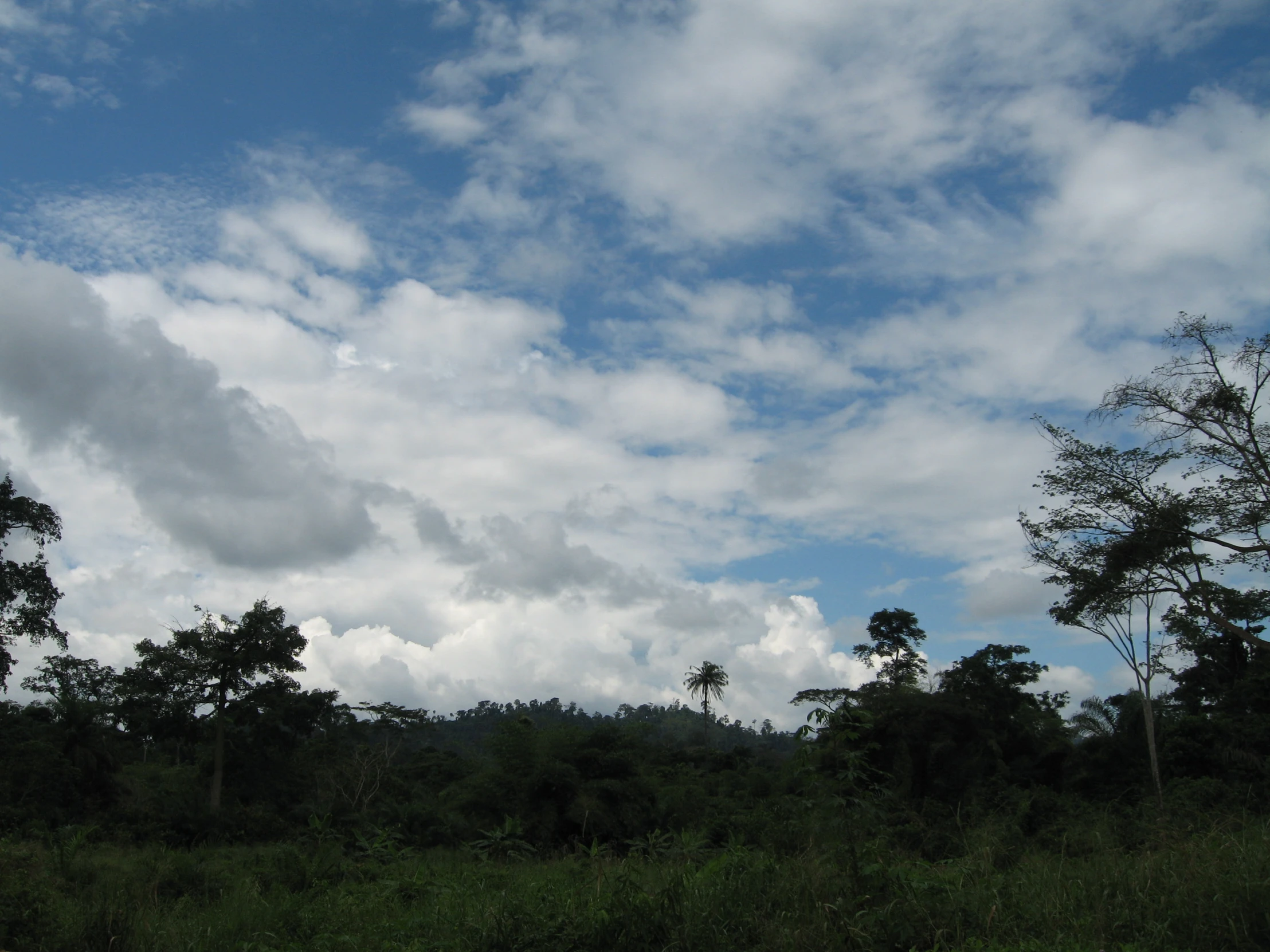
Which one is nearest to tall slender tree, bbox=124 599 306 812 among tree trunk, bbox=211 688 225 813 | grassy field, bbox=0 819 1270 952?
tree trunk, bbox=211 688 225 813

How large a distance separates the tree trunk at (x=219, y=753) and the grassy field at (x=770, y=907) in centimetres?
2595

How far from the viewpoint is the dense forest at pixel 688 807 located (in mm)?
7215

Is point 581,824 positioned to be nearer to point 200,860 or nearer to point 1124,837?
point 200,860

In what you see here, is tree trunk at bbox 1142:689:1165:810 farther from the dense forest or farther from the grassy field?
the grassy field

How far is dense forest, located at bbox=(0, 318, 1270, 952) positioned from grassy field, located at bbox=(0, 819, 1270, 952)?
0.03 metres

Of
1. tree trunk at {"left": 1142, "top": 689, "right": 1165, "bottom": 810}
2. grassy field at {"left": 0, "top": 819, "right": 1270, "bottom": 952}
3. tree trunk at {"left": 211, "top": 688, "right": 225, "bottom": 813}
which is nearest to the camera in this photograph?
grassy field at {"left": 0, "top": 819, "right": 1270, "bottom": 952}

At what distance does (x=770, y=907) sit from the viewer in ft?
23.7

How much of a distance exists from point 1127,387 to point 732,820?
1527 centimetres

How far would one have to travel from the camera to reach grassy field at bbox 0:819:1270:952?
21.5ft

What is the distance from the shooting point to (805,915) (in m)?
6.83

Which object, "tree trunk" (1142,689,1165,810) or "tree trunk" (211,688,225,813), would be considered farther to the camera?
"tree trunk" (211,688,225,813)

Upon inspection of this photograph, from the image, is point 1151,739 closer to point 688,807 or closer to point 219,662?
point 688,807

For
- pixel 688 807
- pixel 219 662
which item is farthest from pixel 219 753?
pixel 688 807

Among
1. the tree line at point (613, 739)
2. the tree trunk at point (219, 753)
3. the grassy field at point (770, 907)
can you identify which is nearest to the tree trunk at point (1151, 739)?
the tree line at point (613, 739)
